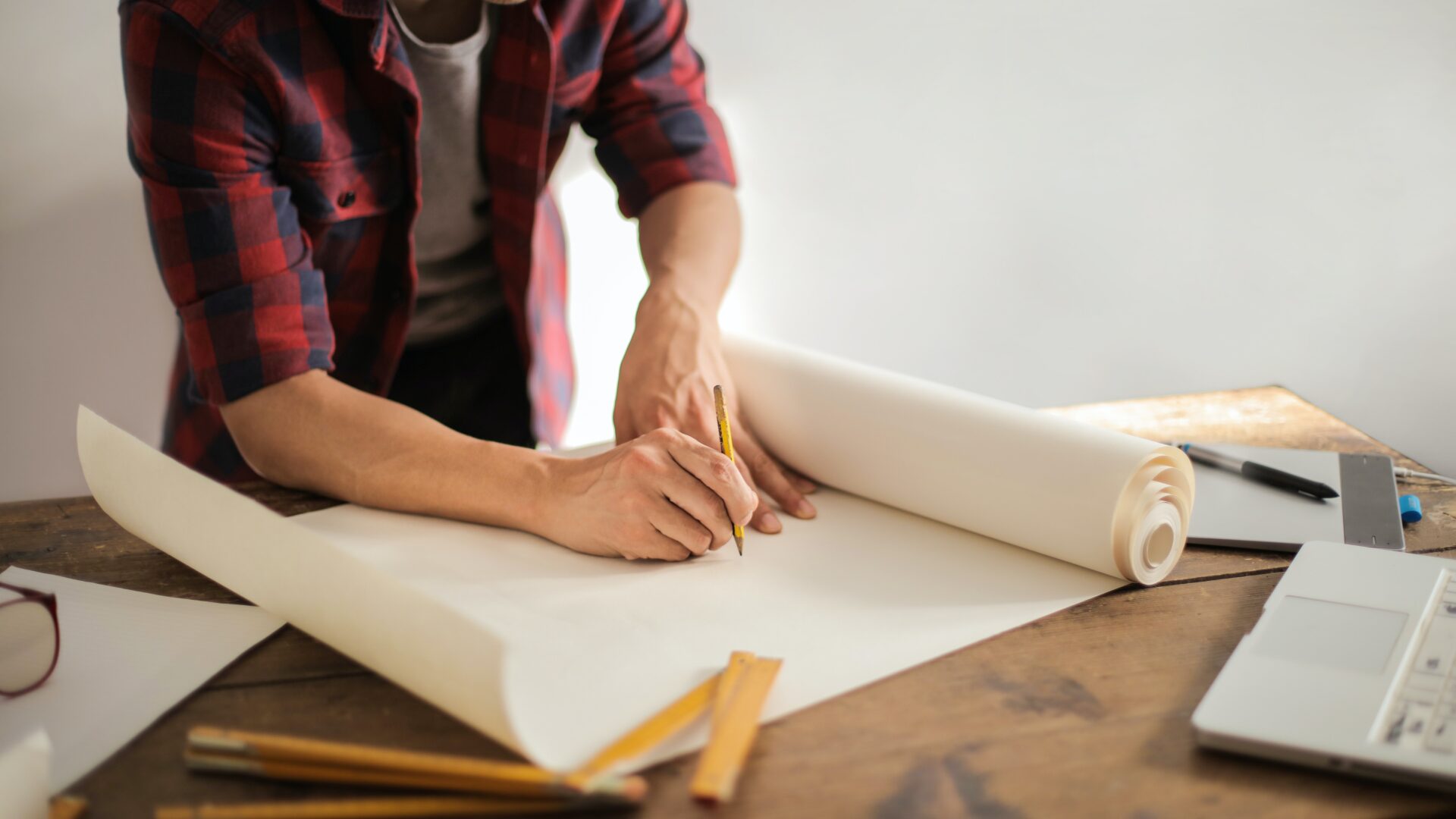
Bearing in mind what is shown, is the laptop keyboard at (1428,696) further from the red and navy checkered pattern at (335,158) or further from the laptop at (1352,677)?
the red and navy checkered pattern at (335,158)

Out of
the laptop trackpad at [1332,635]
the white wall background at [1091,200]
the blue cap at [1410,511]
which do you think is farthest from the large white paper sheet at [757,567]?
the white wall background at [1091,200]

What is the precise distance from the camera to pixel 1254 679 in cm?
70

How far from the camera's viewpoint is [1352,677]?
2.26 feet

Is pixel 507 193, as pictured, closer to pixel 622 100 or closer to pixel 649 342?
pixel 622 100

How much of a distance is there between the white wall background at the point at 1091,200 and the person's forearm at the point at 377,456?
1176 mm

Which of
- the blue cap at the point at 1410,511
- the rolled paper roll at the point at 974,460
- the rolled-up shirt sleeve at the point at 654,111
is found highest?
the rolled-up shirt sleeve at the point at 654,111

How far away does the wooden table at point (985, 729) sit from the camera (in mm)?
619

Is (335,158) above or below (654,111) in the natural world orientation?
below

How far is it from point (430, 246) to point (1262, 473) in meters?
1.10

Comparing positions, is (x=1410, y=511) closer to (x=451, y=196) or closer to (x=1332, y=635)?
(x=1332, y=635)

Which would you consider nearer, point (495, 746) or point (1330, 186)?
point (495, 746)

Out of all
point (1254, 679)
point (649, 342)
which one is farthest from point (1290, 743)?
point (649, 342)

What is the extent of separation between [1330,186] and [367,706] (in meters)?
2.54

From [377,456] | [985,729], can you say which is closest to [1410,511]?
[985,729]
